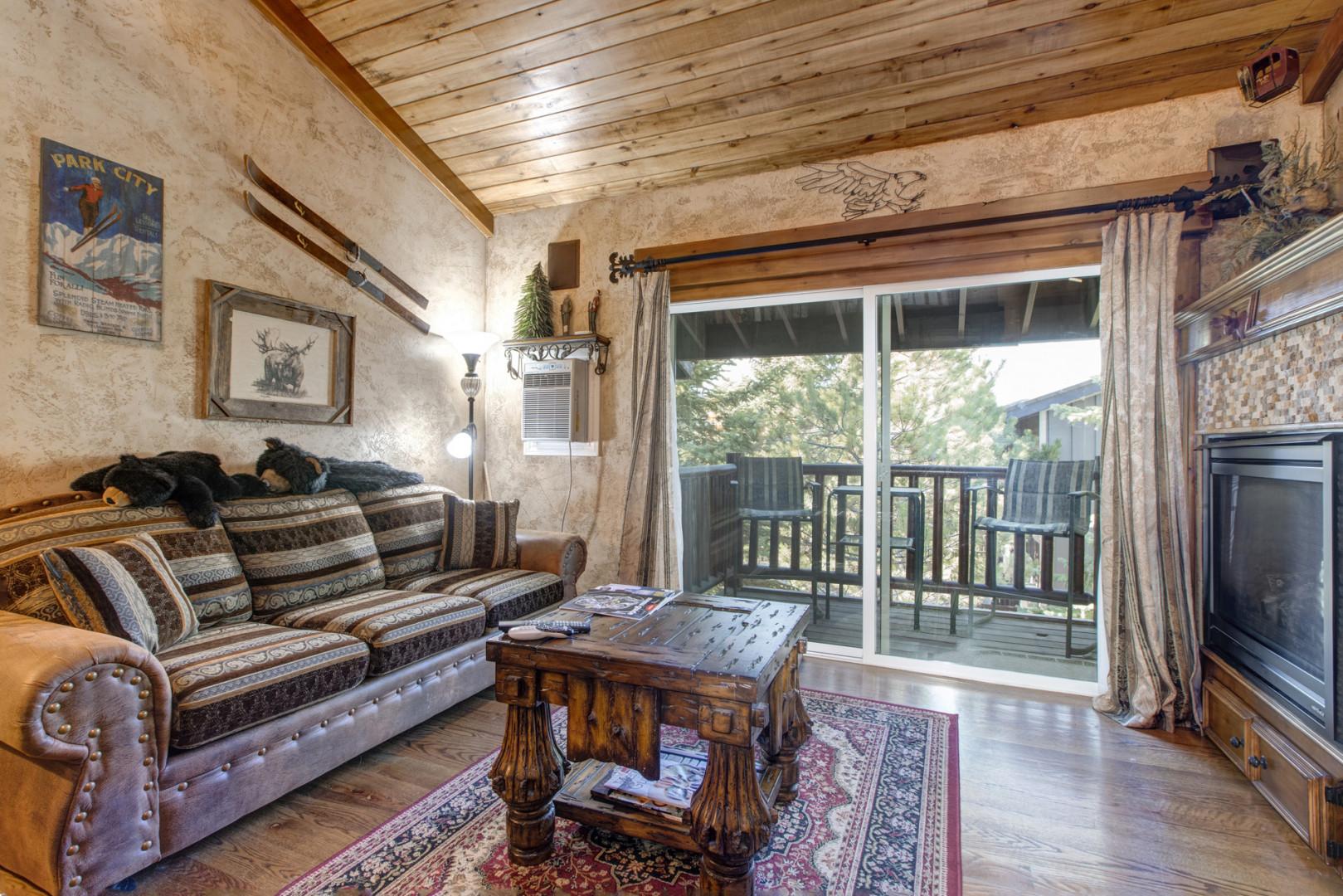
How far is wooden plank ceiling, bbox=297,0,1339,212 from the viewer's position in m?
2.44

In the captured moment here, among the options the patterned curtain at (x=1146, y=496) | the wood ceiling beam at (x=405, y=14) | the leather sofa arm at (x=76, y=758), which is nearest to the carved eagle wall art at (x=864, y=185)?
the patterned curtain at (x=1146, y=496)

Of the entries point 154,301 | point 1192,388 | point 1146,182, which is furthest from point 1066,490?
point 154,301

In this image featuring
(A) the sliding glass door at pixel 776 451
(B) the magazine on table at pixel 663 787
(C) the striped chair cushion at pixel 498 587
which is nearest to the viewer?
(B) the magazine on table at pixel 663 787

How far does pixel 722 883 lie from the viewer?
4.77 ft

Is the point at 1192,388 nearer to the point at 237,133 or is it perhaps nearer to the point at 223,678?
the point at 223,678

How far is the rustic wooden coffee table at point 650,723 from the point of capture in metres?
1.45

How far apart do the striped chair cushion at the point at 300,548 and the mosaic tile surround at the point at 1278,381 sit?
3358mm

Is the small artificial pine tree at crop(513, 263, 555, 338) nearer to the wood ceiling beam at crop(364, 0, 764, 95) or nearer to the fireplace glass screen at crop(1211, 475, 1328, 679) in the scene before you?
the wood ceiling beam at crop(364, 0, 764, 95)

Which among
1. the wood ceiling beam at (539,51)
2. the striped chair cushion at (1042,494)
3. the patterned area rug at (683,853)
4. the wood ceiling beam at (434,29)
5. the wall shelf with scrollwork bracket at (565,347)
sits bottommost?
the patterned area rug at (683,853)

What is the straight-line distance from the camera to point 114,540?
6.56 feet

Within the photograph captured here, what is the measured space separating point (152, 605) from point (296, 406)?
1.30 metres

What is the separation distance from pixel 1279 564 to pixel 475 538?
126 inches

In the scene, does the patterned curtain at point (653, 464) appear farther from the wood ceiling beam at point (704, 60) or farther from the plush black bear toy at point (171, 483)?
the plush black bear toy at point (171, 483)

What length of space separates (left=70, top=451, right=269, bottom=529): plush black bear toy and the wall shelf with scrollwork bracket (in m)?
1.73
